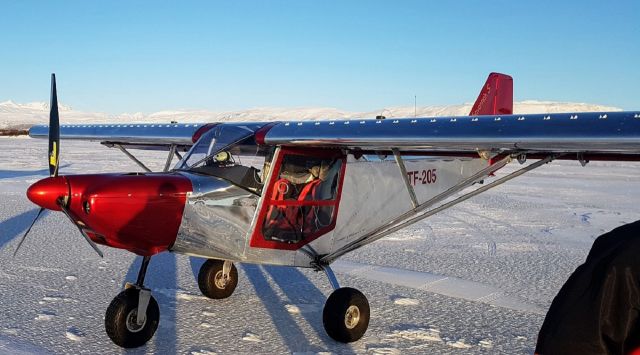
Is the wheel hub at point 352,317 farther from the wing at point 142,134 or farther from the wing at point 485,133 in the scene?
the wing at point 142,134

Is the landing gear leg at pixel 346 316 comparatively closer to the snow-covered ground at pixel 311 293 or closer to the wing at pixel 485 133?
the snow-covered ground at pixel 311 293

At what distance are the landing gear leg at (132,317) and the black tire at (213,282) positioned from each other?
110cm

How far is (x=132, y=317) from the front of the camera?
4.63 meters

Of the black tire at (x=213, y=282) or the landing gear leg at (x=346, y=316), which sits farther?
the black tire at (x=213, y=282)

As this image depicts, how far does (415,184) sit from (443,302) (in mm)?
1419

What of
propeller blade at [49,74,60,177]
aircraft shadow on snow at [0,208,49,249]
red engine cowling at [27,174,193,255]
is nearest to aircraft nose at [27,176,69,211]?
red engine cowling at [27,174,193,255]

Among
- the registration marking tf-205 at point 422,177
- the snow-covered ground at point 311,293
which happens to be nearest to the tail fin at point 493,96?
the snow-covered ground at point 311,293

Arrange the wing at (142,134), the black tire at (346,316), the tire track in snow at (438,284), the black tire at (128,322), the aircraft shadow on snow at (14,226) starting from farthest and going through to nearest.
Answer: the aircraft shadow on snow at (14,226) < the wing at (142,134) < the tire track in snow at (438,284) < the black tire at (346,316) < the black tire at (128,322)

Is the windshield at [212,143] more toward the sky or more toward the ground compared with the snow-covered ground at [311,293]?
more toward the sky

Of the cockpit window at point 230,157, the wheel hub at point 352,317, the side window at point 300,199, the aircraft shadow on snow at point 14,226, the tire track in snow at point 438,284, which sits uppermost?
the cockpit window at point 230,157

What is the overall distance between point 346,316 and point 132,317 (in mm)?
1746

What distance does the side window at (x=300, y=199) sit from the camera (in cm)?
530

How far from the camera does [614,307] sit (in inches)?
54.1

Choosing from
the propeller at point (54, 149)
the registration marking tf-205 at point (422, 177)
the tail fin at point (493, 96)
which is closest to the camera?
the propeller at point (54, 149)
